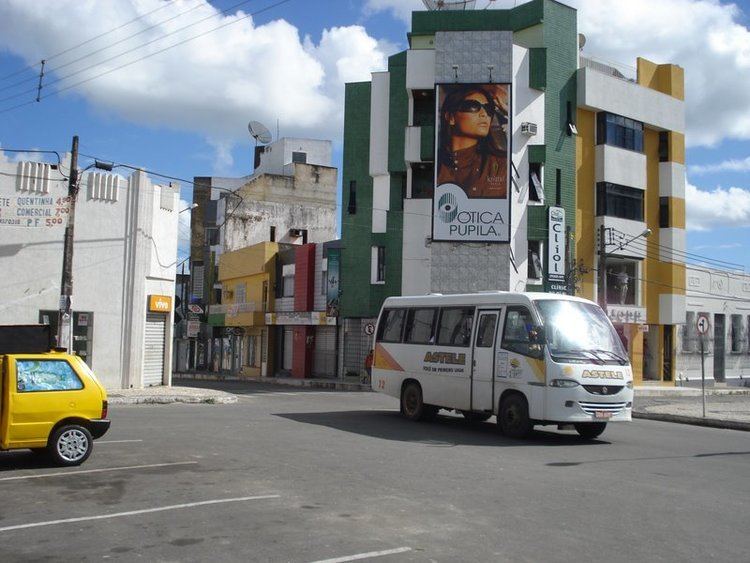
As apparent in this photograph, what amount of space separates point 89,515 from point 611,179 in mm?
34769

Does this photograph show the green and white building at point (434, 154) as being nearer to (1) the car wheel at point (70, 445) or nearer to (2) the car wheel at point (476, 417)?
(2) the car wheel at point (476, 417)

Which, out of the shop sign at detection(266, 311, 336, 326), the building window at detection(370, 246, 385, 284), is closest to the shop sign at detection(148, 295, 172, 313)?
the building window at detection(370, 246, 385, 284)

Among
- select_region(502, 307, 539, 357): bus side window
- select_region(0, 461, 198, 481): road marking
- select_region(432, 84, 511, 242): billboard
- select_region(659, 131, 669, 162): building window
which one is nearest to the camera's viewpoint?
select_region(0, 461, 198, 481): road marking

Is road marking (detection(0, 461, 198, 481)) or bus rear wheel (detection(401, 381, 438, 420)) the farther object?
bus rear wheel (detection(401, 381, 438, 420))

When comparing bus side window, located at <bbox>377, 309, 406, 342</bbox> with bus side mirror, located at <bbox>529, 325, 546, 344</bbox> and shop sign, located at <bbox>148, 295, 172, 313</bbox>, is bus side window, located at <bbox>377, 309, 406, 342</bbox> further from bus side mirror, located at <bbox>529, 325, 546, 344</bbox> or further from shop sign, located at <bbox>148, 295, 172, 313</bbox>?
shop sign, located at <bbox>148, 295, 172, 313</bbox>

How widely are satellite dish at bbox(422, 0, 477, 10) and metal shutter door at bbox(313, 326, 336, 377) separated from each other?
17.3m

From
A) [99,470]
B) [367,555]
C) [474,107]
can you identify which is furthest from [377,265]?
[367,555]

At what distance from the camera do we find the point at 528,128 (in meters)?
34.6

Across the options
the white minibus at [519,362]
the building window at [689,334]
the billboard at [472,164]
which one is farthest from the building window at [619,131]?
the white minibus at [519,362]

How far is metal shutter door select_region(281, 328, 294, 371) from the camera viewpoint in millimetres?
44938

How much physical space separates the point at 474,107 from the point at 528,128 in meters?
2.63

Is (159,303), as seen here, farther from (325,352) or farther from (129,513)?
(129,513)

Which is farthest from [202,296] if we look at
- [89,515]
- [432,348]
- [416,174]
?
[89,515]

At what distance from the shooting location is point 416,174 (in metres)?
36.8
